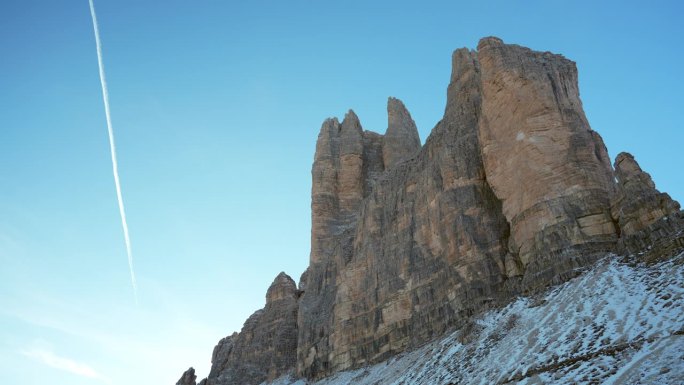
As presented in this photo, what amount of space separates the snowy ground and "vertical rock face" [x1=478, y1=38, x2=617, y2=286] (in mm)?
3325

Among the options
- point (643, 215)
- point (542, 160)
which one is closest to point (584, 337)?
point (643, 215)

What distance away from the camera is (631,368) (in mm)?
17609

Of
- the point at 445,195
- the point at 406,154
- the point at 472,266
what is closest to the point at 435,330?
the point at 472,266

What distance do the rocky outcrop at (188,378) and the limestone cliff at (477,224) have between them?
5739 millimetres

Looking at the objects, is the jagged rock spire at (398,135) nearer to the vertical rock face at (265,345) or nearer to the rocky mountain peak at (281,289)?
the rocky mountain peak at (281,289)

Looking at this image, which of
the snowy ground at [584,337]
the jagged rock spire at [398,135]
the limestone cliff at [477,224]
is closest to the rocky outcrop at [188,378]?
the limestone cliff at [477,224]

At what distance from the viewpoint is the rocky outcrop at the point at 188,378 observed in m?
68.2

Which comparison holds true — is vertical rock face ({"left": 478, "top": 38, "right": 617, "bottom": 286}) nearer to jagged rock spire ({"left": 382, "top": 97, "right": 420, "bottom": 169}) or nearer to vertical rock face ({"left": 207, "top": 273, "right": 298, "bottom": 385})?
jagged rock spire ({"left": 382, "top": 97, "right": 420, "bottom": 169})

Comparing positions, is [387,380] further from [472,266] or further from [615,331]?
[615,331]

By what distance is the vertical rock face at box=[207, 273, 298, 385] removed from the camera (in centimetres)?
6228

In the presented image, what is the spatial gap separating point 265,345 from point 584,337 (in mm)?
47689

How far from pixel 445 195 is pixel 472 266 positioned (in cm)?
704

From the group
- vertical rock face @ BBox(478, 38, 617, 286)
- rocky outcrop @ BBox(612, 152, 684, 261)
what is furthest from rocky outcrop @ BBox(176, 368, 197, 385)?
rocky outcrop @ BBox(612, 152, 684, 261)

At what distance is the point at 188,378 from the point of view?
226 feet
